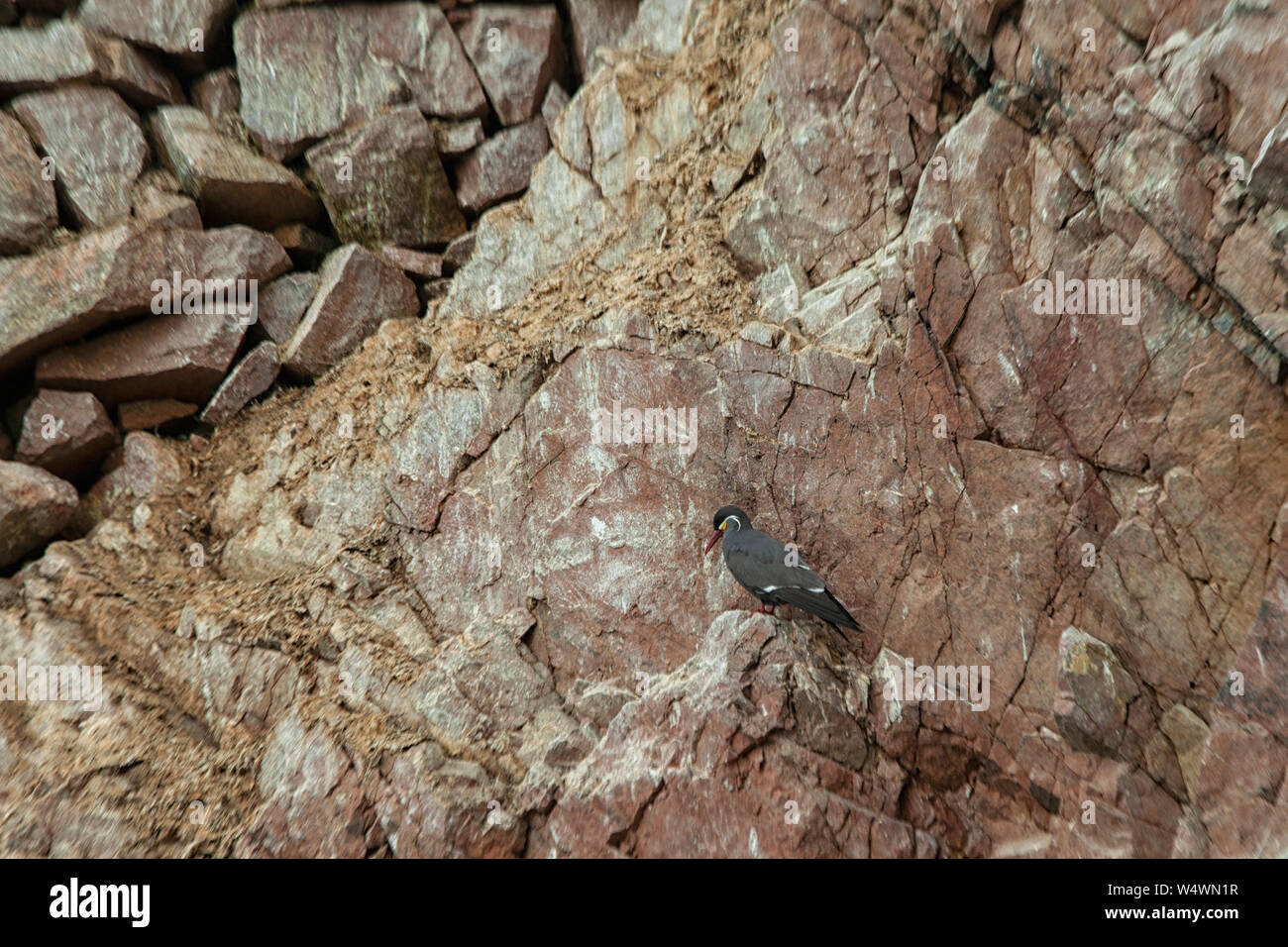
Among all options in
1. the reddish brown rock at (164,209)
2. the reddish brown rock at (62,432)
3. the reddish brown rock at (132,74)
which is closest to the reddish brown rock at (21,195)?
the reddish brown rock at (164,209)

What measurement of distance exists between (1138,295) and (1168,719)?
13.9 ft

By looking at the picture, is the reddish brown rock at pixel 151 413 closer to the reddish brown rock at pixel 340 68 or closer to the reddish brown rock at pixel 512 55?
the reddish brown rock at pixel 340 68

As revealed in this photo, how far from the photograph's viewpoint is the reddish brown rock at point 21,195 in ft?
39.5

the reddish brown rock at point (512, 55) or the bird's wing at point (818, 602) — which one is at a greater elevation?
the reddish brown rock at point (512, 55)

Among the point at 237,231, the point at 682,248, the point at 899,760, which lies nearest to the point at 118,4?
the point at 237,231

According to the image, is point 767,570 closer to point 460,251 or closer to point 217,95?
point 460,251

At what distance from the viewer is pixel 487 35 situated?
14.6 metres

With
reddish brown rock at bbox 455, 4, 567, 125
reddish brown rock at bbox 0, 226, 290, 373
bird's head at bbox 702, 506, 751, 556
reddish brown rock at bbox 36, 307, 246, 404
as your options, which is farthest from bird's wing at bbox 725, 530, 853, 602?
reddish brown rock at bbox 455, 4, 567, 125

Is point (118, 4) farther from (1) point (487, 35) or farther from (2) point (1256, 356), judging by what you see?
(2) point (1256, 356)

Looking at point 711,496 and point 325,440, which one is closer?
point 711,496

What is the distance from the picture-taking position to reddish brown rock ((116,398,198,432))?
41.2 feet

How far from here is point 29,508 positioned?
11.0 m

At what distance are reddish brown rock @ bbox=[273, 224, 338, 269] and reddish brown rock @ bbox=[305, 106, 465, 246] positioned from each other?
0.41m

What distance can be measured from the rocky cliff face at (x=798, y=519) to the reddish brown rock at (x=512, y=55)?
382 cm
